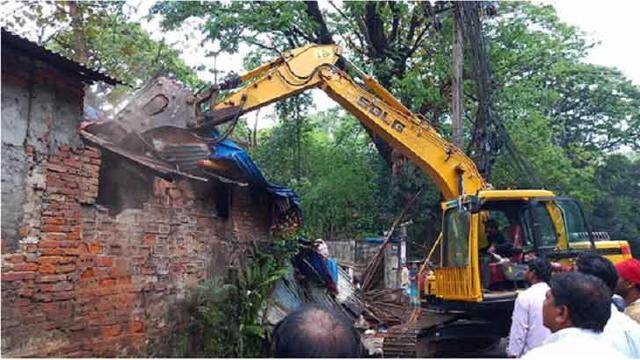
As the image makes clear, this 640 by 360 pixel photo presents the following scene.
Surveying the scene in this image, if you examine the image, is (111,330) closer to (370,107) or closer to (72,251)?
(72,251)

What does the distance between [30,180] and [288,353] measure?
4.22m

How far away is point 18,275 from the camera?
499cm

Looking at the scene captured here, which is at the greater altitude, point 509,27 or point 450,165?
point 509,27

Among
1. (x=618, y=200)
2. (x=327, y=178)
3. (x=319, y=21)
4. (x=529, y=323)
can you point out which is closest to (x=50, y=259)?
(x=529, y=323)

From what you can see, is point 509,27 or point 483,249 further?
point 509,27

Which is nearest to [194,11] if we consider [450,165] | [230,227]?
[230,227]

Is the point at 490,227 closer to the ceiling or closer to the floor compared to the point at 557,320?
closer to the ceiling

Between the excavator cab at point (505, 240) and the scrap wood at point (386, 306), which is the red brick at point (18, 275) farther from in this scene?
the scrap wood at point (386, 306)

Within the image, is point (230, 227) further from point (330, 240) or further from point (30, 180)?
point (330, 240)

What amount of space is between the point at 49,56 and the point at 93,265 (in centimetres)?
211

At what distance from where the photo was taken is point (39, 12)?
34.2 feet

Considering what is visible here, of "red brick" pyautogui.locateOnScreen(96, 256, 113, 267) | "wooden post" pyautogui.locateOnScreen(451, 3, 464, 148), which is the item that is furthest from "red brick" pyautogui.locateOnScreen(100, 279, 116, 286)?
"wooden post" pyautogui.locateOnScreen(451, 3, 464, 148)

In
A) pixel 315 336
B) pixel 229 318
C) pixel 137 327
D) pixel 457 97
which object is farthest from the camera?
pixel 457 97

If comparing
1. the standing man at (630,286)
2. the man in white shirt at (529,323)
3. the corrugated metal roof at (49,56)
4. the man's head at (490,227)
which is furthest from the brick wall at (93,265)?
the standing man at (630,286)
